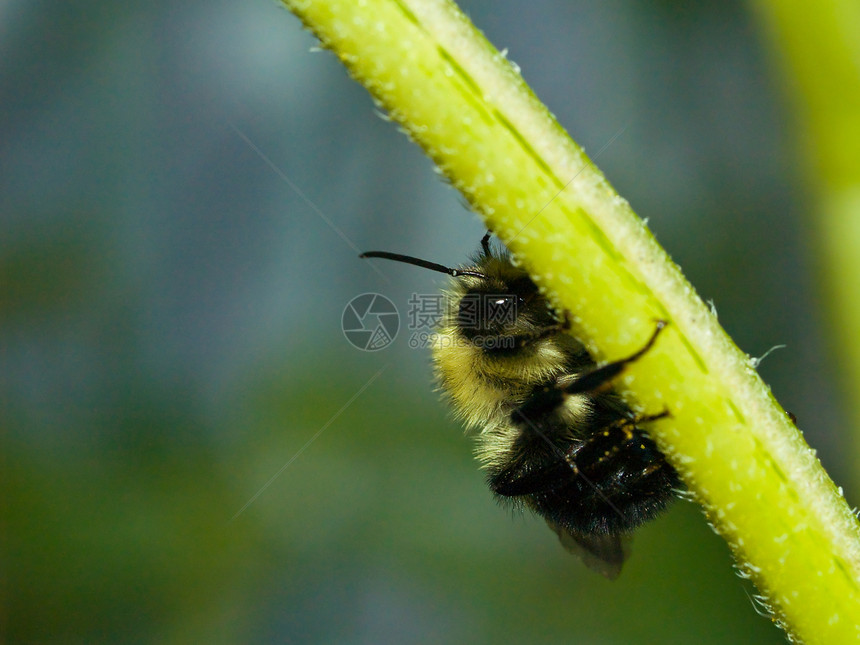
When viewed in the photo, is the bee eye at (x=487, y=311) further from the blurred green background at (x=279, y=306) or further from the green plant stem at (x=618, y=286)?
the blurred green background at (x=279, y=306)

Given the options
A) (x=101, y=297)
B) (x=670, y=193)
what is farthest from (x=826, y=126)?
(x=101, y=297)

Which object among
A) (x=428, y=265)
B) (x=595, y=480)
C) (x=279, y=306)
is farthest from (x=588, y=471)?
(x=279, y=306)

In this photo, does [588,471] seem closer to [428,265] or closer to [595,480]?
[595,480]

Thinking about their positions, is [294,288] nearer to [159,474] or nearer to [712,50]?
[159,474]

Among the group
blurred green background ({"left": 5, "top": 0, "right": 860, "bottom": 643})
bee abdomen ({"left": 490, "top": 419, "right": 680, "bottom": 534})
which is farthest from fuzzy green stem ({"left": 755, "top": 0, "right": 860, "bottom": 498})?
blurred green background ({"left": 5, "top": 0, "right": 860, "bottom": 643})

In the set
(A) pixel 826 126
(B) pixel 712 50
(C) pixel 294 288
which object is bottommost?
(C) pixel 294 288

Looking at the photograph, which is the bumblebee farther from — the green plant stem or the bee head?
the green plant stem
